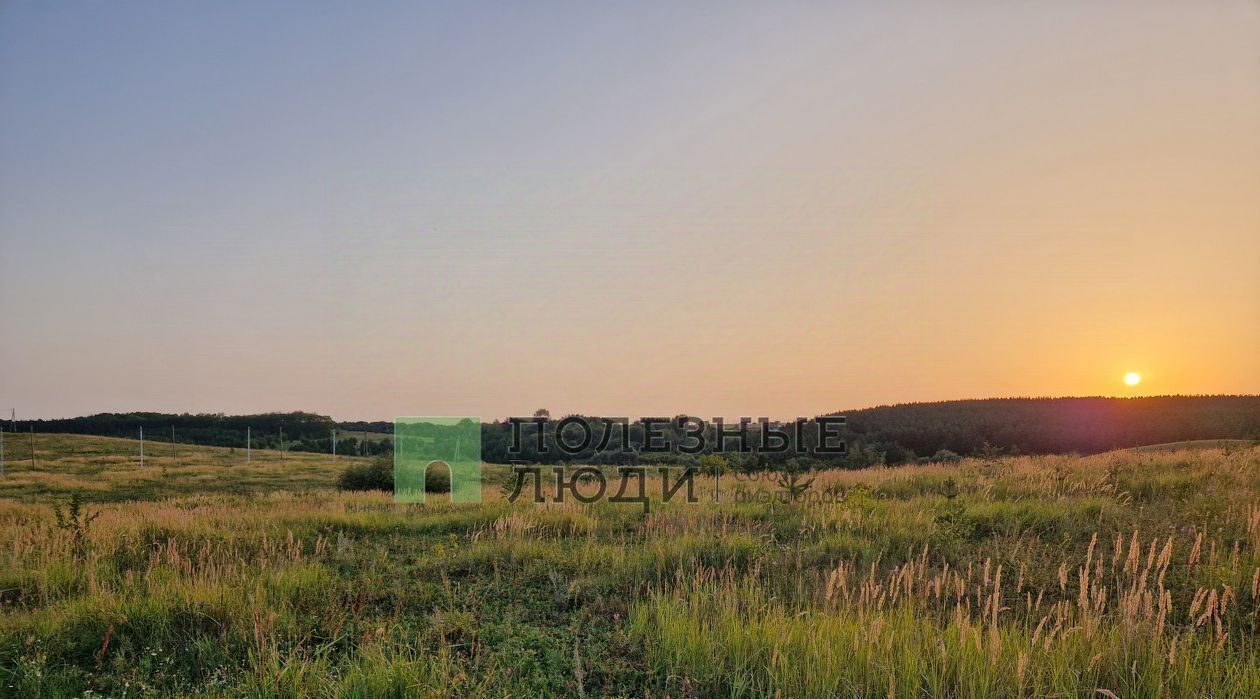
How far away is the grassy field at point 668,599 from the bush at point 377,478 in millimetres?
14478

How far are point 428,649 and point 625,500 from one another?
7762 millimetres

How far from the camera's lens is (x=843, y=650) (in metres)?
4.14

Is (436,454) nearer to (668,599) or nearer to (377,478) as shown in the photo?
(377,478)

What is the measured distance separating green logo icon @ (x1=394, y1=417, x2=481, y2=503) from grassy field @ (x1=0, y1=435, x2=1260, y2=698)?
520 inches

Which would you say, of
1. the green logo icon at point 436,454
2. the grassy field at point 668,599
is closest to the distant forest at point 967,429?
the green logo icon at point 436,454

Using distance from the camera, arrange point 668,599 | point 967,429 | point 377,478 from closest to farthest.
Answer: point 668,599, point 377,478, point 967,429

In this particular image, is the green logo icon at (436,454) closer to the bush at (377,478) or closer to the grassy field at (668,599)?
the bush at (377,478)

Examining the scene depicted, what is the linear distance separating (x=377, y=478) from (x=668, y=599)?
23.0m

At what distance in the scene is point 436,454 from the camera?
109 feet

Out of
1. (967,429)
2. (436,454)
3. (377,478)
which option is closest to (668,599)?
(377,478)

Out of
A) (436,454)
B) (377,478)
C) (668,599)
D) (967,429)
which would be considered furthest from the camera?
(967,429)

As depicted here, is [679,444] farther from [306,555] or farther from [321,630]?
[321,630]

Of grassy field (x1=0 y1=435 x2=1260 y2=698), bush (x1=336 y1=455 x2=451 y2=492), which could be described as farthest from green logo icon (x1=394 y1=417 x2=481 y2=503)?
grassy field (x1=0 y1=435 x2=1260 y2=698)

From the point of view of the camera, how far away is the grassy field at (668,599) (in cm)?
400
